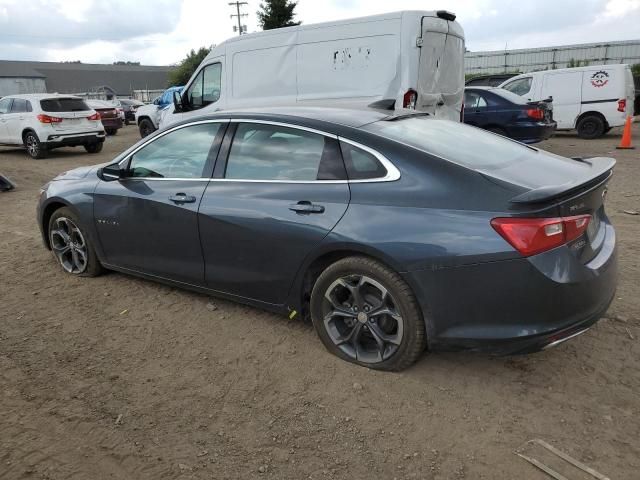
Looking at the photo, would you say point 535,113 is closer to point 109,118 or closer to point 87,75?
point 109,118

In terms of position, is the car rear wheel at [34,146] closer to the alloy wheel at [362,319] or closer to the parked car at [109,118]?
the parked car at [109,118]

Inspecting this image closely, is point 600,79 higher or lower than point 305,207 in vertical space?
higher

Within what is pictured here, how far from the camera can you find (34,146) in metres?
13.8

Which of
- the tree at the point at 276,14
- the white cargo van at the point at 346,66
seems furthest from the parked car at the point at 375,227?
the tree at the point at 276,14

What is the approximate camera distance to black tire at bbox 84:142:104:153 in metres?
14.5

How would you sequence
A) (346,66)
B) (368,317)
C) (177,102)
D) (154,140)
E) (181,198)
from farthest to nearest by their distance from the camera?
(177,102) → (346,66) → (154,140) → (181,198) → (368,317)

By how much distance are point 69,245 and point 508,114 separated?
29.9 feet

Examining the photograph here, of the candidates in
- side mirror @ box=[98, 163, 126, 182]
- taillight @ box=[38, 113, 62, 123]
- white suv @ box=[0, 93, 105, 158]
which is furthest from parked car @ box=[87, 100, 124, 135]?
side mirror @ box=[98, 163, 126, 182]

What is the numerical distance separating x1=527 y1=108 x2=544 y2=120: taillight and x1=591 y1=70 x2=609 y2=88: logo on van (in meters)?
4.32

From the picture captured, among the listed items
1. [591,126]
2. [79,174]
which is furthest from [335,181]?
[591,126]

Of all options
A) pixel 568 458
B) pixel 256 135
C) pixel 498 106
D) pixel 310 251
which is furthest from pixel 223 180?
pixel 498 106

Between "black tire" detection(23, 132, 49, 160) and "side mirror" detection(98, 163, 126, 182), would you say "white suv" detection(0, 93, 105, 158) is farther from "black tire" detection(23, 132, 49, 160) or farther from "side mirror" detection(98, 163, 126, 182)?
"side mirror" detection(98, 163, 126, 182)

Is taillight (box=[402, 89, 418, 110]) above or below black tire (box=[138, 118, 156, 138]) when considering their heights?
above

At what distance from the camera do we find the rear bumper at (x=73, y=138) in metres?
13.6
